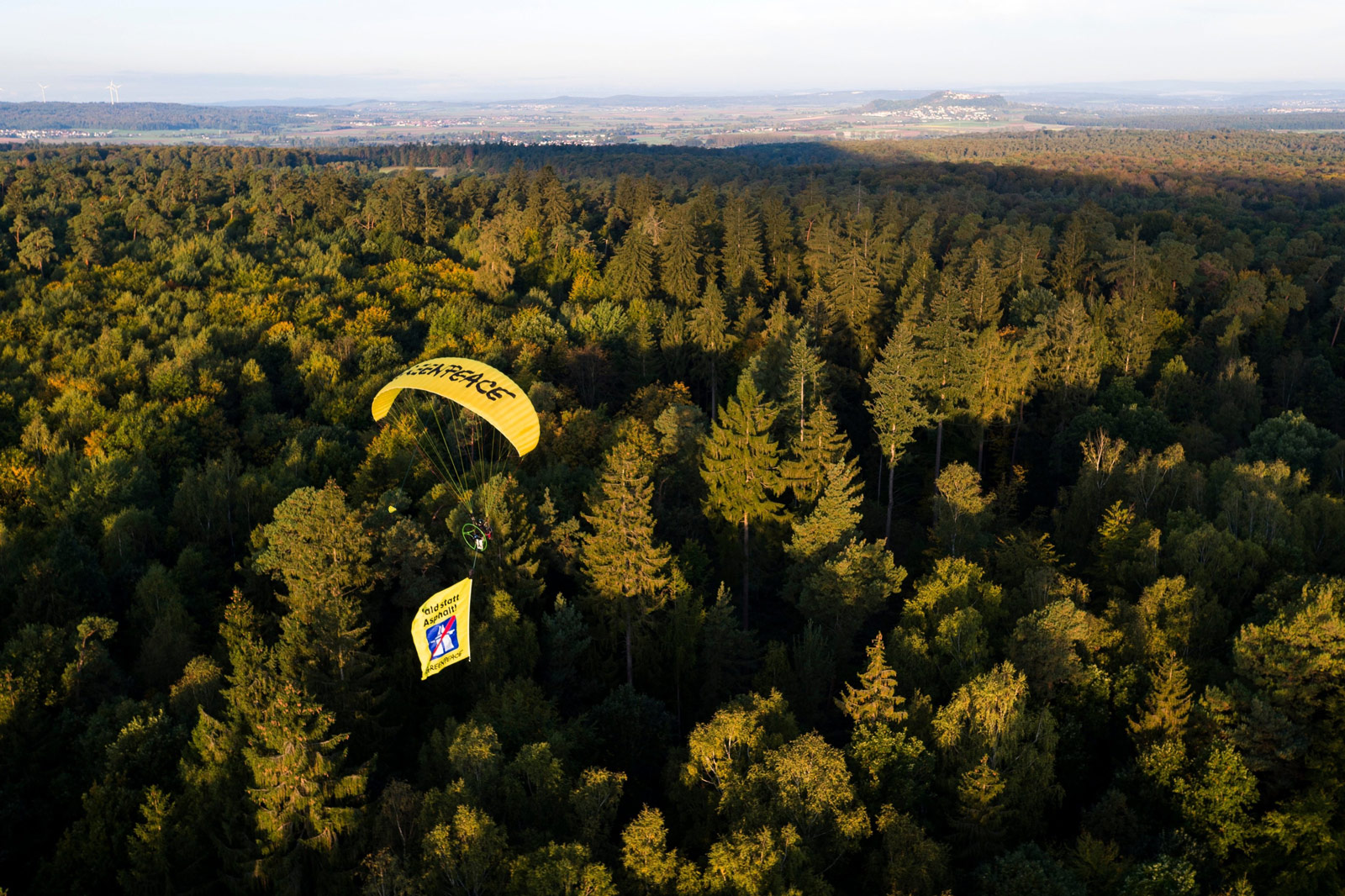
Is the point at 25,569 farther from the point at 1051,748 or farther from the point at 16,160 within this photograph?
the point at 16,160

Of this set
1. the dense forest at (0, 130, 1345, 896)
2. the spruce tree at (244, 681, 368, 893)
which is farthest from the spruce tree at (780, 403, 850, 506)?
the spruce tree at (244, 681, 368, 893)

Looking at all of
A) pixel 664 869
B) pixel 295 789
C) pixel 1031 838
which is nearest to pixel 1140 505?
pixel 1031 838

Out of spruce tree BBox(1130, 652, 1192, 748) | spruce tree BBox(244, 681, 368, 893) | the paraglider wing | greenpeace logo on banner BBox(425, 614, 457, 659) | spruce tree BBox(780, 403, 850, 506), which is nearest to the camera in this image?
spruce tree BBox(244, 681, 368, 893)

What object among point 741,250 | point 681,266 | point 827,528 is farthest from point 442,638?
point 741,250

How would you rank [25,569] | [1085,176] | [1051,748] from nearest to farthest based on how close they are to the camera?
[1051,748] < [25,569] < [1085,176]

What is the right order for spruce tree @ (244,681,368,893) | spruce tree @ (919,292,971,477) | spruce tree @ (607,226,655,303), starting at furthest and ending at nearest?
1. spruce tree @ (607,226,655,303)
2. spruce tree @ (919,292,971,477)
3. spruce tree @ (244,681,368,893)

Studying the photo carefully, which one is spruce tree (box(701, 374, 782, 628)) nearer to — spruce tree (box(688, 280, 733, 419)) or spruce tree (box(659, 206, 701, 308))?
spruce tree (box(688, 280, 733, 419))
